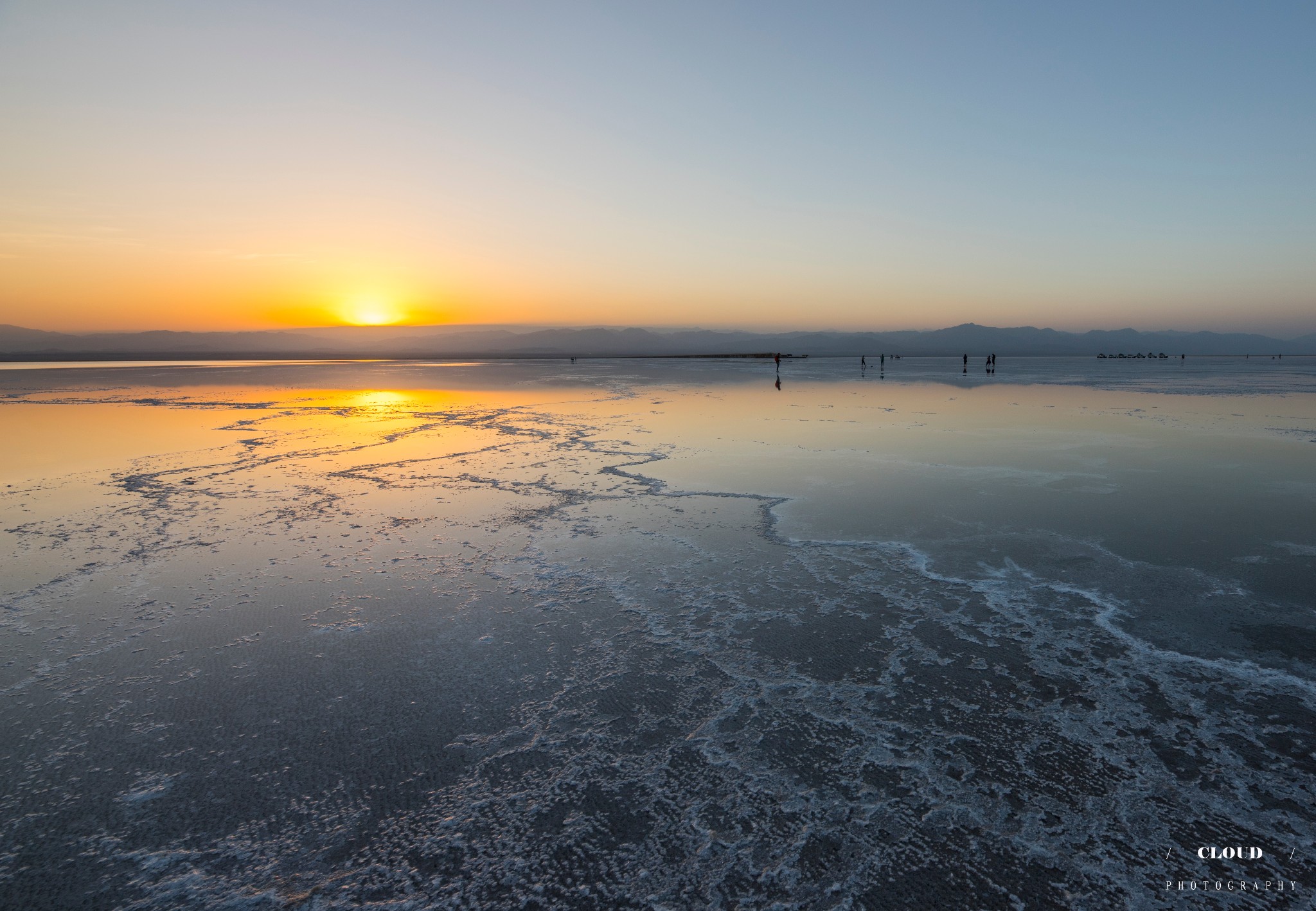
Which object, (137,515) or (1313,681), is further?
(137,515)

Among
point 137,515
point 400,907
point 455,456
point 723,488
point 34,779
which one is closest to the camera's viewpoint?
point 400,907

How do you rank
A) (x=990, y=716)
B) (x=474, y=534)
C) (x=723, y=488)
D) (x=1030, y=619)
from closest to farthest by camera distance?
1. (x=990, y=716)
2. (x=1030, y=619)
3. (x=474, y=534)
4. (x=723, y=488)

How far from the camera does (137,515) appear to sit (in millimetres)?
8188

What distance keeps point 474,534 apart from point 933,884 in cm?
587

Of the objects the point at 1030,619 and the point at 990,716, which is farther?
the point at 1030,619

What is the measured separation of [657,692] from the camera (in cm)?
411

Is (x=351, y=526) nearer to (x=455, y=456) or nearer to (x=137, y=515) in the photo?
(x=137, y=515)

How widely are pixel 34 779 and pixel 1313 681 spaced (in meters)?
7.54

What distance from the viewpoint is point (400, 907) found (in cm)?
255

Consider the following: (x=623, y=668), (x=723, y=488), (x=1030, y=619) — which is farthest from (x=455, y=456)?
(x=1030, y=619)

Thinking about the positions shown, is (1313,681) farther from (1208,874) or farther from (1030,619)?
(1208,874)

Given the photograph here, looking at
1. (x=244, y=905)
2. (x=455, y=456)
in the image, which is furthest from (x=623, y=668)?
(x=455, y=456)

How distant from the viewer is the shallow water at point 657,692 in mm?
2746

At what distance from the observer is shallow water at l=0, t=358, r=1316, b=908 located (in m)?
2.75
